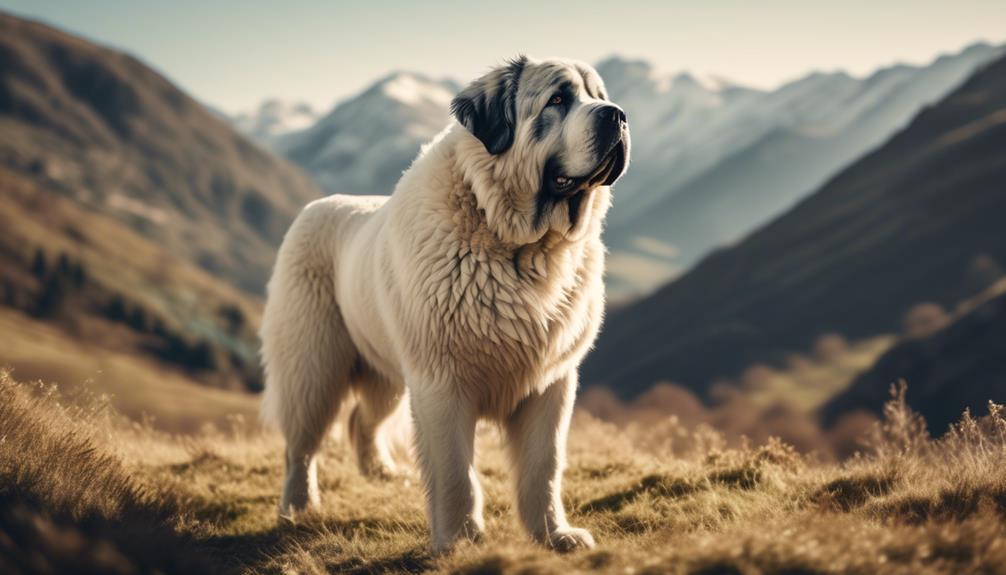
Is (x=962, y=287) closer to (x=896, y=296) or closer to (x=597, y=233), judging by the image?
(x=896, y=296)

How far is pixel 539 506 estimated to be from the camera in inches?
205

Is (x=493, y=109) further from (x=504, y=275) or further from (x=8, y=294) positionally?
(x=8, y=294)

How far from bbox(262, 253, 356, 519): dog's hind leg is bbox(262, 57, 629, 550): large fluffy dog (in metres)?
1.20

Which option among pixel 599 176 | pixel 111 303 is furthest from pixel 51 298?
pixel 599 176

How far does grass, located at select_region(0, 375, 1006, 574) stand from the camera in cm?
360

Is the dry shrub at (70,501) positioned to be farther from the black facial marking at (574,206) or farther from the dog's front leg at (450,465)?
the black facial marking at (574,206)

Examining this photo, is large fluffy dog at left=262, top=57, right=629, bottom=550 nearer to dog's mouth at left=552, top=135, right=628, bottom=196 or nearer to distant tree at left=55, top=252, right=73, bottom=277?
dog's mouth at left=552, top=135, right=628, bottom=196

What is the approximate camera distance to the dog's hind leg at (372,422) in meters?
6.99

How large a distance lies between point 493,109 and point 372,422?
3.34 meters

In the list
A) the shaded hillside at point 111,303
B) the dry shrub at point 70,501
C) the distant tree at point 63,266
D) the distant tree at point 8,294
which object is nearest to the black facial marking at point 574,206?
the dry shrub at point 70,501

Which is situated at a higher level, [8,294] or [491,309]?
[491,309]

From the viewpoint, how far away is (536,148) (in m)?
4.98

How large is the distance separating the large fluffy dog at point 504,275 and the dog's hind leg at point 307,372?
1.20 metres

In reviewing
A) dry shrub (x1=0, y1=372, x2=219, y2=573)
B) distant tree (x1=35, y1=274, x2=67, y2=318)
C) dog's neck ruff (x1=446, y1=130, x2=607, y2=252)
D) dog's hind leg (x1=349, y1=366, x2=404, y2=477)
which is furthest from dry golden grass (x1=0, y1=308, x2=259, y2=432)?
dog's neck ruff (x1=446, y1=130, x2=607, y2=252)
